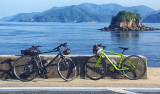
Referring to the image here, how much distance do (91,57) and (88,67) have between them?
31 cm

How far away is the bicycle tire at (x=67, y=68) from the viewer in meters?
6.70

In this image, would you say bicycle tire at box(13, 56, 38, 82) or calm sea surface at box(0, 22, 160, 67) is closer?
bicycle tire at box(13, 56, 38, 82)

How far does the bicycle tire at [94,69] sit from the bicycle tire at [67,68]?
1.33 feet

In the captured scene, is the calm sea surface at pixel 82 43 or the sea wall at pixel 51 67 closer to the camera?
the sea wall at pixel 51 67

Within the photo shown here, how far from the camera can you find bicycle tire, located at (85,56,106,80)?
6.92 m

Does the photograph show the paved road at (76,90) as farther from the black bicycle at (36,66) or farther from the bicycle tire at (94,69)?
the bicycle tire at (94,69)

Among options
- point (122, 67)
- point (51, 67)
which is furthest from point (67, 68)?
point (122, 67)

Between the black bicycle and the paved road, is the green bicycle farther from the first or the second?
the paved road

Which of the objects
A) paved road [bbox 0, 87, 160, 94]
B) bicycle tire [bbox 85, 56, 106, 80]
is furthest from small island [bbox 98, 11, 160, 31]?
A: paved road [bbox 0, 87, 160, 94]

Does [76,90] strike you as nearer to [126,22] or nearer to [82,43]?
[82,43]

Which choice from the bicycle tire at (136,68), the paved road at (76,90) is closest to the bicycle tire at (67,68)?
the paved road at (76,90)

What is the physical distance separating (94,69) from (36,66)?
1.66 meters

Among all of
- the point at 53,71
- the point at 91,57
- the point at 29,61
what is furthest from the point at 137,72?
the point at 29,61

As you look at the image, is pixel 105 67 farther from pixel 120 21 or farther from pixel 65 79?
pixel 120 21
